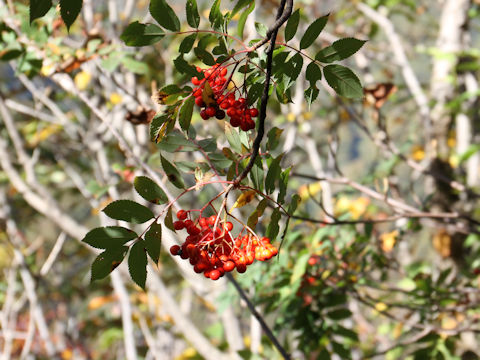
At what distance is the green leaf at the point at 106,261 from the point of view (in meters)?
0.75

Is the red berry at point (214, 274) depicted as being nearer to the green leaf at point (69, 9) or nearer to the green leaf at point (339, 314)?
the green leaf at point (69, 9)

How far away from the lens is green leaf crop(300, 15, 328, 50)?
73 cm

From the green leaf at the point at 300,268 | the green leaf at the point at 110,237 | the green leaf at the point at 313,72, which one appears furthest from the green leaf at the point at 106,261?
the green leaf at the point at 300,268

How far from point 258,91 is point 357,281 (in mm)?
1072

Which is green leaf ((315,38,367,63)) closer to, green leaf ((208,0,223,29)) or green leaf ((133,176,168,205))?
green leaf ((208,0,223,29))

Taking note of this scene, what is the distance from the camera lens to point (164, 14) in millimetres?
718

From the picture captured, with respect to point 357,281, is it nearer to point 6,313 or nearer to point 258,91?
point 258,91

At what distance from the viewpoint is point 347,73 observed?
77cm

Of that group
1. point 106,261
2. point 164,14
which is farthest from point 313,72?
point 106,261

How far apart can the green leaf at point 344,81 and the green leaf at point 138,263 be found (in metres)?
0.45

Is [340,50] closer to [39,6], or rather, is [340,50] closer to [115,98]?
[39,6]

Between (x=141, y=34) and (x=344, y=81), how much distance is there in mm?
359

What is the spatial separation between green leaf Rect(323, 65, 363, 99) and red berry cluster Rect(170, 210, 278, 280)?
0.31m

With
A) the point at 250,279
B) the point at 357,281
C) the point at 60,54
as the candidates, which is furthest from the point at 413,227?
the point at 60,54
